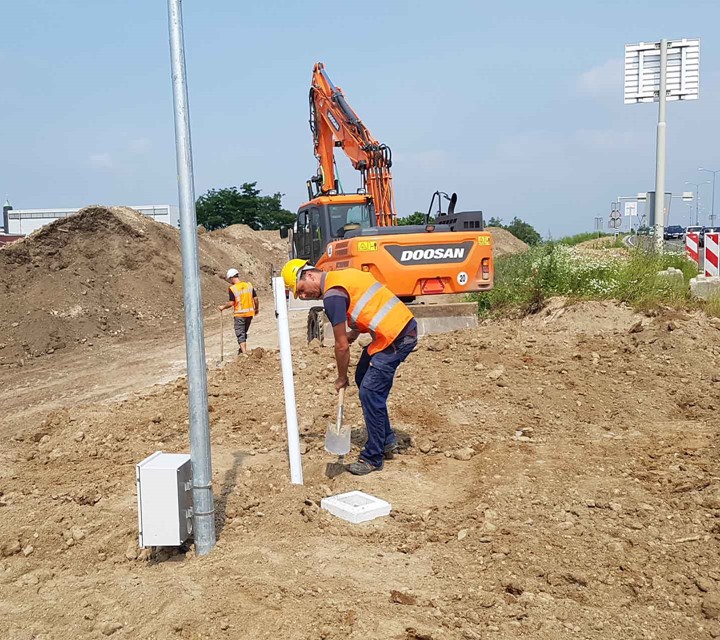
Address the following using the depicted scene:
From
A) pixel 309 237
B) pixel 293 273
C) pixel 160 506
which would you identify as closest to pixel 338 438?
pixel 293 273

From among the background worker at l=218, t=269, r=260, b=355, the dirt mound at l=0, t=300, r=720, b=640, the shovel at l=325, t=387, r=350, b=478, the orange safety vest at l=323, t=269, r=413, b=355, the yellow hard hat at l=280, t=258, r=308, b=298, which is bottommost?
the dirt mound at l=0, t=300, r=720, b=640

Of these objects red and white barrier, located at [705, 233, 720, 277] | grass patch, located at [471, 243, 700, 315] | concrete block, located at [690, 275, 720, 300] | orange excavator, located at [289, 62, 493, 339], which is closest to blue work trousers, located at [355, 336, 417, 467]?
orange excavator, located at [289, 62, 493, 339]

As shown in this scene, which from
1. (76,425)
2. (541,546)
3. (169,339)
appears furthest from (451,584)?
(169,339)

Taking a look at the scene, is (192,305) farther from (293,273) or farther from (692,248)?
(692,248)

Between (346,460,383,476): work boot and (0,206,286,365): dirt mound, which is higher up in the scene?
(0,206,286,365): dirt mound

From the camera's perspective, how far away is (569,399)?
25.2 ft

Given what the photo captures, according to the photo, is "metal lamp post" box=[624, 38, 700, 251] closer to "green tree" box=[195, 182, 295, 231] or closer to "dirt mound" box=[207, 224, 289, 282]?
"dirt mound" box=[207, 224, 289, 282]

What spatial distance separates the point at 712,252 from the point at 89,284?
13325mm

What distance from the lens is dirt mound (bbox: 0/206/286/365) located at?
1520 centimetres

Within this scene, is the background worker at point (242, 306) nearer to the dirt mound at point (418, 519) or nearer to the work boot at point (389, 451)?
the dirt mound at point (418, 519)

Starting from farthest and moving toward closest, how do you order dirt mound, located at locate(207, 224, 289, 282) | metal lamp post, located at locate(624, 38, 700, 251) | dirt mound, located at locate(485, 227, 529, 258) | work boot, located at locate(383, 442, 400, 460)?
dirt mound, located at locate(485, 227, 529, 258), dirt mound, located at locate(207, 224, 289, 282), metal lamp post, located at locate(624, 38, 700, 251), work boot, located at locate(383, 442, 400, 460)

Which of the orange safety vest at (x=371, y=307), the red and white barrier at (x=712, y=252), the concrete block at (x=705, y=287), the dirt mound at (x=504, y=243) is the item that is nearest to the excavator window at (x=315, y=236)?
the concrete block at (x=705, y=287)

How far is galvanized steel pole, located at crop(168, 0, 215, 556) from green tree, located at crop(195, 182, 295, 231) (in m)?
42.9

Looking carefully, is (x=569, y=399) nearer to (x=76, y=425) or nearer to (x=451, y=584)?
(x=451, y=584)
